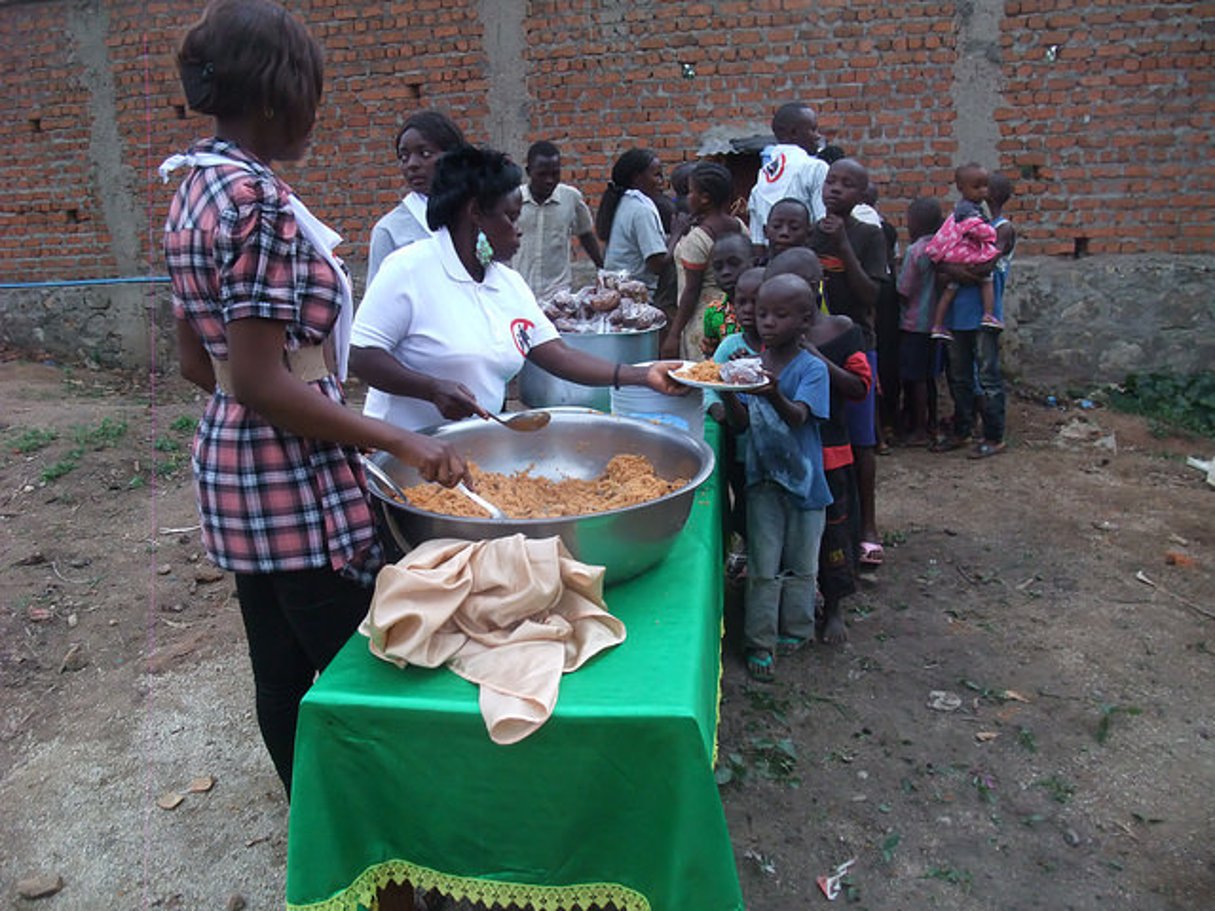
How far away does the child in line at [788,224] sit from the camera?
12.8 feet

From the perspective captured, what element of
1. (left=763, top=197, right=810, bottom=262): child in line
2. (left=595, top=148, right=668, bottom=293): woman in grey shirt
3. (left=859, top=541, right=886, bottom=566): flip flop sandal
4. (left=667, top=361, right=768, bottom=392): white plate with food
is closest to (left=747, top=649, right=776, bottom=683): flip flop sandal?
(left=859, top=541, right=886, bottom=566): flip flop sandal

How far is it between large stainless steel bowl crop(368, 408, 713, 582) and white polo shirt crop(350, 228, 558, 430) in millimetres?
224

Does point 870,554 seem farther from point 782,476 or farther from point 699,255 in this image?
point 699,255

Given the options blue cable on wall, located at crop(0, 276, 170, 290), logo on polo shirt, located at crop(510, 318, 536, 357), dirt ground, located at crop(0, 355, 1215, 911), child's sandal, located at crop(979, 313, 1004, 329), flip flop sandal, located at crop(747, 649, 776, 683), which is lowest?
dirt ground, located at crop(0, 355, 1215, 911)

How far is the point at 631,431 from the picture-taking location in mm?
2410

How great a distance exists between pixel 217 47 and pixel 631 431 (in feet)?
4.27

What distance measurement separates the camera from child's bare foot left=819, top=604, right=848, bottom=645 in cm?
377

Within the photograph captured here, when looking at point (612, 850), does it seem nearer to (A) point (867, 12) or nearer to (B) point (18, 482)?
(B) point (18, 482)

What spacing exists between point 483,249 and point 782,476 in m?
1.34

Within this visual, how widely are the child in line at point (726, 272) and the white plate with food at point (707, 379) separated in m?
1.10

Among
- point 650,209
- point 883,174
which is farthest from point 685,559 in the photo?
point 883,174

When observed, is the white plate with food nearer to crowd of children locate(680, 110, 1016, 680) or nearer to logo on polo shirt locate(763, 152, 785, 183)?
crowd of children locate(680, 110, 1016, 680)

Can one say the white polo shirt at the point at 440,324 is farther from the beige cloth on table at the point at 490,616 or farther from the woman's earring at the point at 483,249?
the beige cloth on table at the point at 490,616

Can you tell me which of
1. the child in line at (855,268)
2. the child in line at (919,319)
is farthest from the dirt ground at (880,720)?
the child in line at (919,319)
